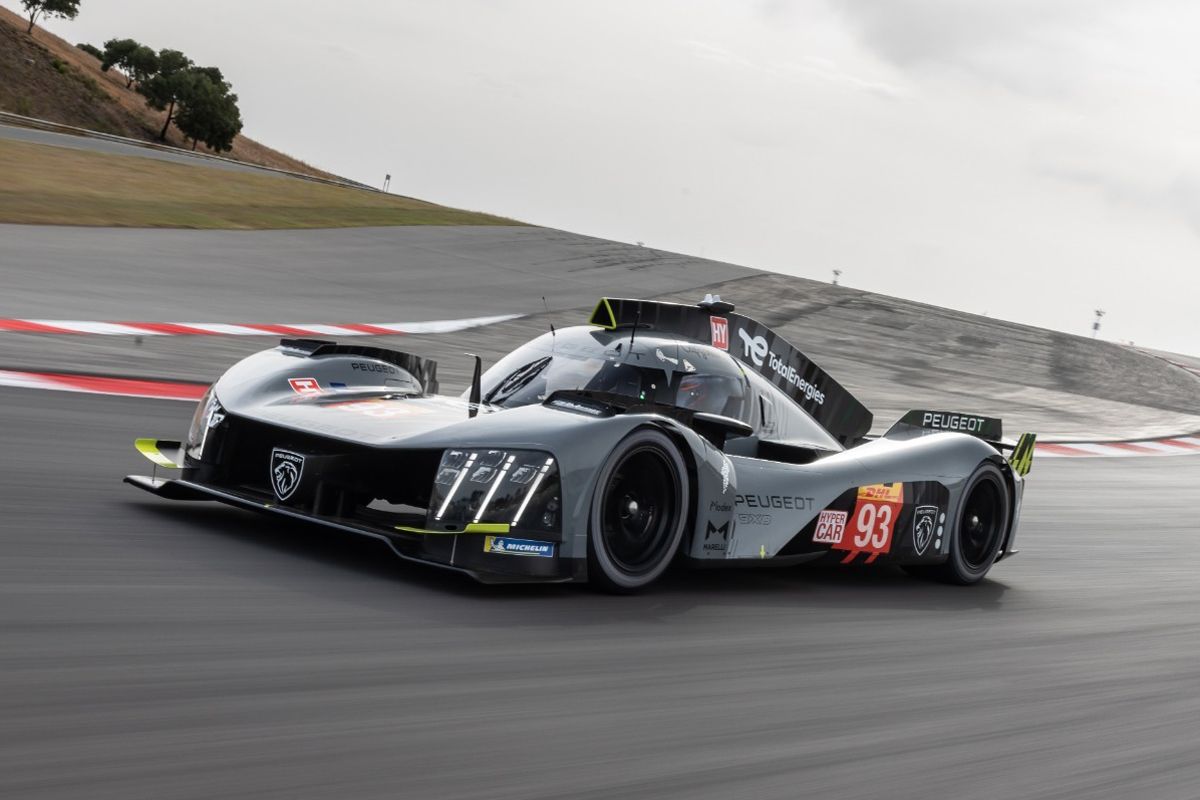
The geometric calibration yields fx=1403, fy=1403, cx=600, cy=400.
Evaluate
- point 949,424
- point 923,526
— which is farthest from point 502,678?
point 949,424

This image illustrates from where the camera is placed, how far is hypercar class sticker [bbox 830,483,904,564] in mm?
6203

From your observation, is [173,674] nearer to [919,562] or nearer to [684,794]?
[684,794]

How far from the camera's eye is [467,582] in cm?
507

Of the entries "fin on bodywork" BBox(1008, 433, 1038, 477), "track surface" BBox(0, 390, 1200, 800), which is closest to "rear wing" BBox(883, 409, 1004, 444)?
"fin on bodywork" BBox(1008, 433, 1038, 477)

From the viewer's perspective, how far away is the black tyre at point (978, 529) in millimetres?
6887

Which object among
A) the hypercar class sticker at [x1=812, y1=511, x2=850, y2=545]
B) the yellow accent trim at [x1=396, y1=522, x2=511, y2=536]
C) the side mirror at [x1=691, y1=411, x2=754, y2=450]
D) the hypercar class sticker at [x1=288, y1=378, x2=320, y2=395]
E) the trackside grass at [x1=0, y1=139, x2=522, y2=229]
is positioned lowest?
the yellow accent trim at [x1=396, y1=522, x2=511, y2=536]

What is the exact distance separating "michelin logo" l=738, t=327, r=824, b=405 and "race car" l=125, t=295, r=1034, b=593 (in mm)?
11

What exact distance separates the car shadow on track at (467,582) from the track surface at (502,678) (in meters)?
0.02

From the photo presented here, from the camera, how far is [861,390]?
17.2 meters

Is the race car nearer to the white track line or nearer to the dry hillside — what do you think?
the white track line

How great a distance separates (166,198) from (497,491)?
79.8 feet

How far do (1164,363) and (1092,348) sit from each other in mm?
1338

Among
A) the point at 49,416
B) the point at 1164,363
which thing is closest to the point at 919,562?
the point at 49,416

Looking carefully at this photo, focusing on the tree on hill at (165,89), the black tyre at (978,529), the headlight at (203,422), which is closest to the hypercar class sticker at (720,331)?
the black tyre at (978,529)
